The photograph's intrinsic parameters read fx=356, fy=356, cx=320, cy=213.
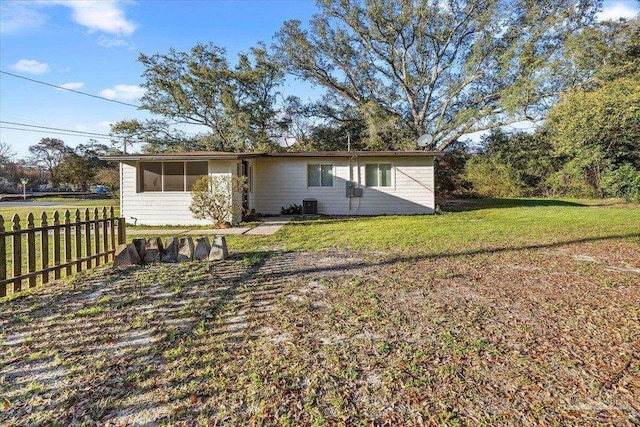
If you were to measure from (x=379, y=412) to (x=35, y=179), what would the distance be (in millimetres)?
54867

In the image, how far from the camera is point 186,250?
18.2 feet

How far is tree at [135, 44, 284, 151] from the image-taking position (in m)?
23.1

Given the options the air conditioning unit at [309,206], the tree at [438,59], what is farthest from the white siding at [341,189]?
the tree at [438,59]

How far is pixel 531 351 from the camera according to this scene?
99.0 inches

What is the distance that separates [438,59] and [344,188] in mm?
13314

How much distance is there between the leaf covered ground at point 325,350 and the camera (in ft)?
6.21

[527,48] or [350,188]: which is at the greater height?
[527,48]

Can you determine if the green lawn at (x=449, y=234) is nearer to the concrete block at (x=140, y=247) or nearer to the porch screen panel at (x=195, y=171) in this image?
the concrete block at (x=140, y=247)

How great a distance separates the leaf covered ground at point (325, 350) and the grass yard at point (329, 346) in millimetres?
12

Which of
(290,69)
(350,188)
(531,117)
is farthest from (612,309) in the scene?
(290,69)

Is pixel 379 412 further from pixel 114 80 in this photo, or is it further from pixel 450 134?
pixel 114 80

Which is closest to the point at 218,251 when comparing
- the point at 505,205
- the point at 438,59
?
the point at 505,205

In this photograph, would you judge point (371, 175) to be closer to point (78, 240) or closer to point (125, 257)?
point (125, 257)

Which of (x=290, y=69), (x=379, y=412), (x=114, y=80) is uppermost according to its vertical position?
(x=290, y=69)
